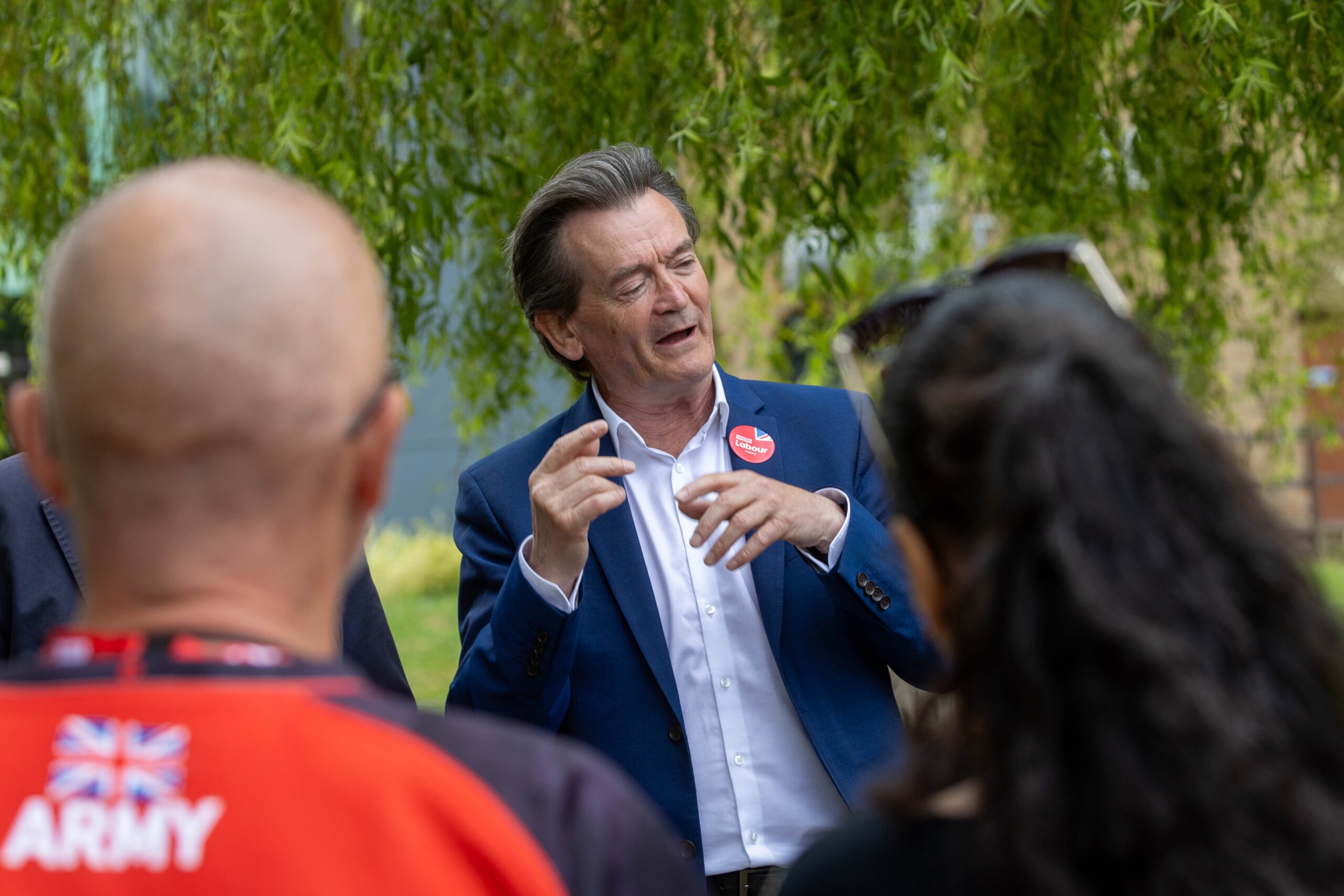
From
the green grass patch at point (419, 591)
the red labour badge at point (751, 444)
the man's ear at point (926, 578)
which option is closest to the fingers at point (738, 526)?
the red labour badge at point (751, 444)

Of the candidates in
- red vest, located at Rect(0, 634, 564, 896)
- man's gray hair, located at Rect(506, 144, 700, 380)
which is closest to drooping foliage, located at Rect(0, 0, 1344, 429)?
man's gray hair, located at Rect(506, 144, 700, 380)

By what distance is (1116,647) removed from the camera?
845mm

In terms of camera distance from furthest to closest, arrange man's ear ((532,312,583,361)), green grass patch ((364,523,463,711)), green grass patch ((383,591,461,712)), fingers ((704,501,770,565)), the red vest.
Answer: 1. green grass patch ((364,523,463,711))
2. green grass patch ((383,591,461,712))
3. man's ear ((532,312,583,361))
4. fingers ((704,501,770,565))
5. the red vest

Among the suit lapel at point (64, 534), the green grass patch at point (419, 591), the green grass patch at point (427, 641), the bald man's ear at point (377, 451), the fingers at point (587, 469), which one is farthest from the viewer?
the green grass patch at point (419, 591)

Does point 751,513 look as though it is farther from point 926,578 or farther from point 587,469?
point 926,578

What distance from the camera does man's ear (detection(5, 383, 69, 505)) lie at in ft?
3.07

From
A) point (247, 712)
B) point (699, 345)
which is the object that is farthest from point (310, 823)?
Result: point (699, 345)

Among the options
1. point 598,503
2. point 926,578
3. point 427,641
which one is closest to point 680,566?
point 598,503

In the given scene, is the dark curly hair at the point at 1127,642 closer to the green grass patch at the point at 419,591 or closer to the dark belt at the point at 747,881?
the dark belt at the point at 747,881

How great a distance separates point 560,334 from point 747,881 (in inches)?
43.9

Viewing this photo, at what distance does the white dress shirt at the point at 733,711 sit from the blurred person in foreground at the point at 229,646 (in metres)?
1.13

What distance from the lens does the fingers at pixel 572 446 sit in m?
1.97

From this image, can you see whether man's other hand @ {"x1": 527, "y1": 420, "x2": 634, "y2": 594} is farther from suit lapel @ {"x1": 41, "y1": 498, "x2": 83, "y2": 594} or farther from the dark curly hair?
the dark curly hair

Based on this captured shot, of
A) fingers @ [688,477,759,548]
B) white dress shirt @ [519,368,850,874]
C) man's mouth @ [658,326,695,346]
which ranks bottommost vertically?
white dress shirt @ [519,368,850,874]
